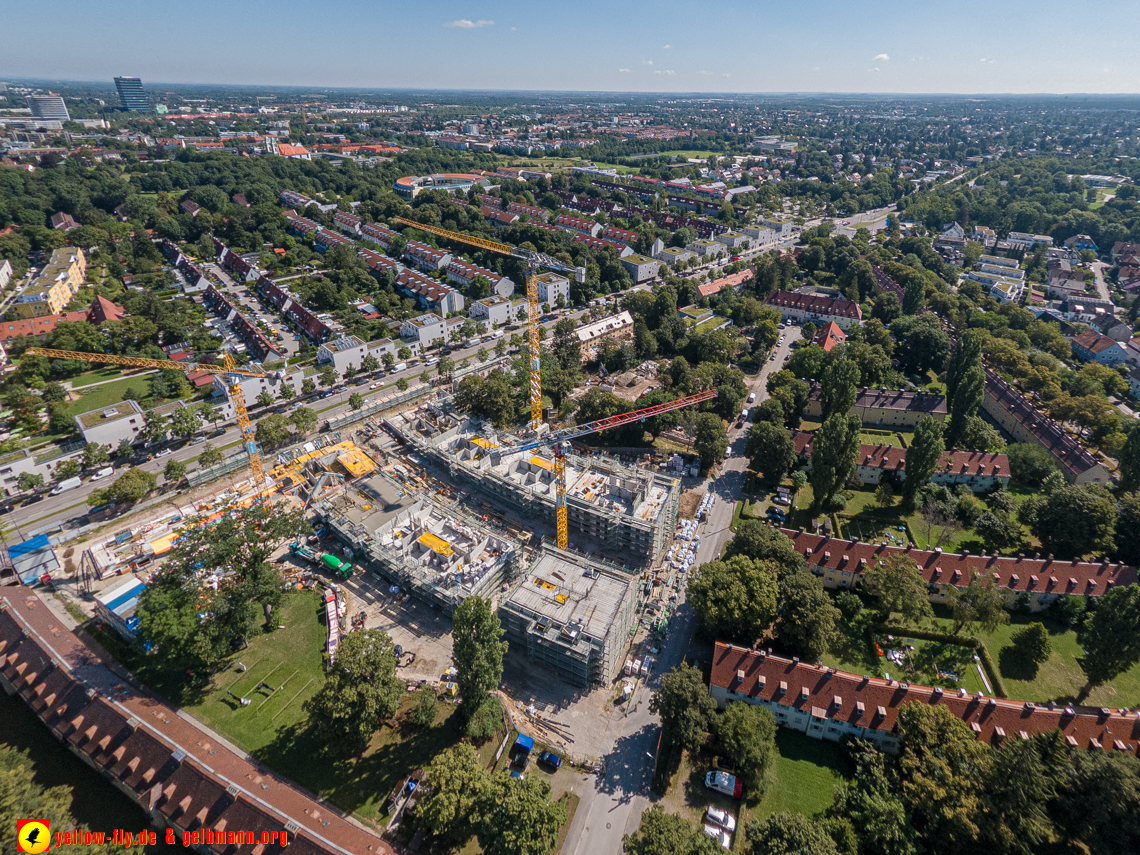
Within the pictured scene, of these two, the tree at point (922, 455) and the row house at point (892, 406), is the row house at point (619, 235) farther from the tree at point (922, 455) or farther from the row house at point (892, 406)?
the tree at point (922, 455)

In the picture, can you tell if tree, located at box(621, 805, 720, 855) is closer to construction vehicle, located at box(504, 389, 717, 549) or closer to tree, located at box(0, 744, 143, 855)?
Answer: construction vehicle, located at box(504, 389, 717, 549)

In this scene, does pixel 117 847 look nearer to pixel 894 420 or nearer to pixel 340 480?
pixel 340 480

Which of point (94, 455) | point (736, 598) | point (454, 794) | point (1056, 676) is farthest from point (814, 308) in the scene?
point (94, 455)

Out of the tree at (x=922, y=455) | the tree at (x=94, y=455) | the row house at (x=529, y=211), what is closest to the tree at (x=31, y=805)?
the tree at (x=94, y=455)

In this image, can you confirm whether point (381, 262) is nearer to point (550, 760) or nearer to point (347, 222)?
point (347, 222)

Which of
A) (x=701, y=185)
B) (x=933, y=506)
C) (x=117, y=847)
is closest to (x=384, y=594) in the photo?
(x=117, y=847)
